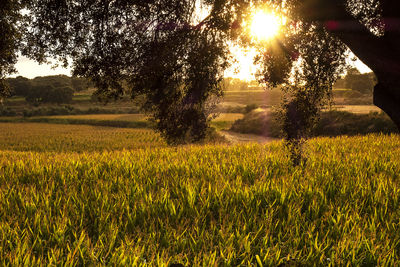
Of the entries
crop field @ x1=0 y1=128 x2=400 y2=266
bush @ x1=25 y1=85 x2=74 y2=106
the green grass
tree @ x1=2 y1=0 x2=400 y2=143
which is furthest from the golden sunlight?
bush @ x1=25 y1=85 x2=74 y2=106

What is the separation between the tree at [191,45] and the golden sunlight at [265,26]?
Result: 0.25 metres

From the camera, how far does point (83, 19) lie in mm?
8461

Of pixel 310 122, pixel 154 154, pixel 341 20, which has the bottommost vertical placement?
pixel 154 154

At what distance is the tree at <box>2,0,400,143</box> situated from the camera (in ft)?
25.1

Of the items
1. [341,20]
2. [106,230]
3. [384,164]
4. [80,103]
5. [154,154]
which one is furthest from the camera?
[80,103]

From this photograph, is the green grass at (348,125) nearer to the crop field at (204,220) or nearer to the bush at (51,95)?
the crop field at (204,220)

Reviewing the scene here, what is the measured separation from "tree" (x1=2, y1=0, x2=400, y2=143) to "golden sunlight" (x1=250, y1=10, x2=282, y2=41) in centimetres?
25

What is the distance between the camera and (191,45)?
859 cm

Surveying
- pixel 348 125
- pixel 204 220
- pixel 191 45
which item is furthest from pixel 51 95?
pixel 204 220

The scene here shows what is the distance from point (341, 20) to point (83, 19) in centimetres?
657

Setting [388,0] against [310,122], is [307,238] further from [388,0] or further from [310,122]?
[388,0]

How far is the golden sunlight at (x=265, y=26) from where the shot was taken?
8250mm

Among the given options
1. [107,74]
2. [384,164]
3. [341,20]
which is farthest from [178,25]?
[384,164]

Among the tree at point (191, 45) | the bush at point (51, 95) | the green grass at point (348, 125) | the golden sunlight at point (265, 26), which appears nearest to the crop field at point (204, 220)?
the tree at point (191, 45)
